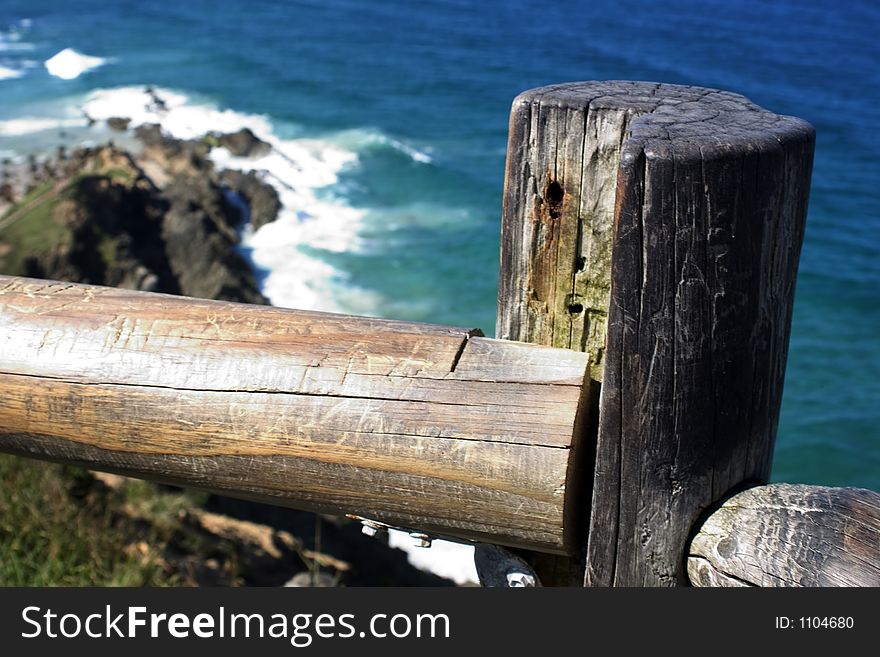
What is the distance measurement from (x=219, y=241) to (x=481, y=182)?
7.01 m

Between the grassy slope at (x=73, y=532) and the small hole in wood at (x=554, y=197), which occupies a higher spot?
the small hole in wood at (x=554, y=197)

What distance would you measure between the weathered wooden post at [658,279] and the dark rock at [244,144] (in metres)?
21.8

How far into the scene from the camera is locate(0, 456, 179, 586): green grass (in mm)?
3906

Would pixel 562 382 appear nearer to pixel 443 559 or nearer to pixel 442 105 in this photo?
pixel 443 559

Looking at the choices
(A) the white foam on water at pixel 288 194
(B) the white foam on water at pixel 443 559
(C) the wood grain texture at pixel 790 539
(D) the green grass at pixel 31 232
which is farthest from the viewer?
(A) the white foam on water at pixel 288 194

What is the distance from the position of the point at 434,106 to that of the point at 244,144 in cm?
634

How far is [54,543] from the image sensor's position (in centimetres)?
406

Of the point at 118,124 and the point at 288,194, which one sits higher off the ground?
the point at 118,124

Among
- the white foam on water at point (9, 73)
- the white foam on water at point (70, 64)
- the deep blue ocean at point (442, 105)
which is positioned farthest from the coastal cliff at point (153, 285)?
the white foam on water at point (9, 73)

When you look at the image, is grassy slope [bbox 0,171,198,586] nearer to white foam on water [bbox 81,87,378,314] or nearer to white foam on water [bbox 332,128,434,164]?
white foam on water [bbox 81,87,378,314]

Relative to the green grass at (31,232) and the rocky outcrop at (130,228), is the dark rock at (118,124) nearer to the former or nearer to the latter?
the rocky outcrop at (130,228)

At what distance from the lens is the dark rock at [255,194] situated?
19109 millimetres

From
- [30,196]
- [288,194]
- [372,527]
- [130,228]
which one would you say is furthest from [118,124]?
[372,527]
